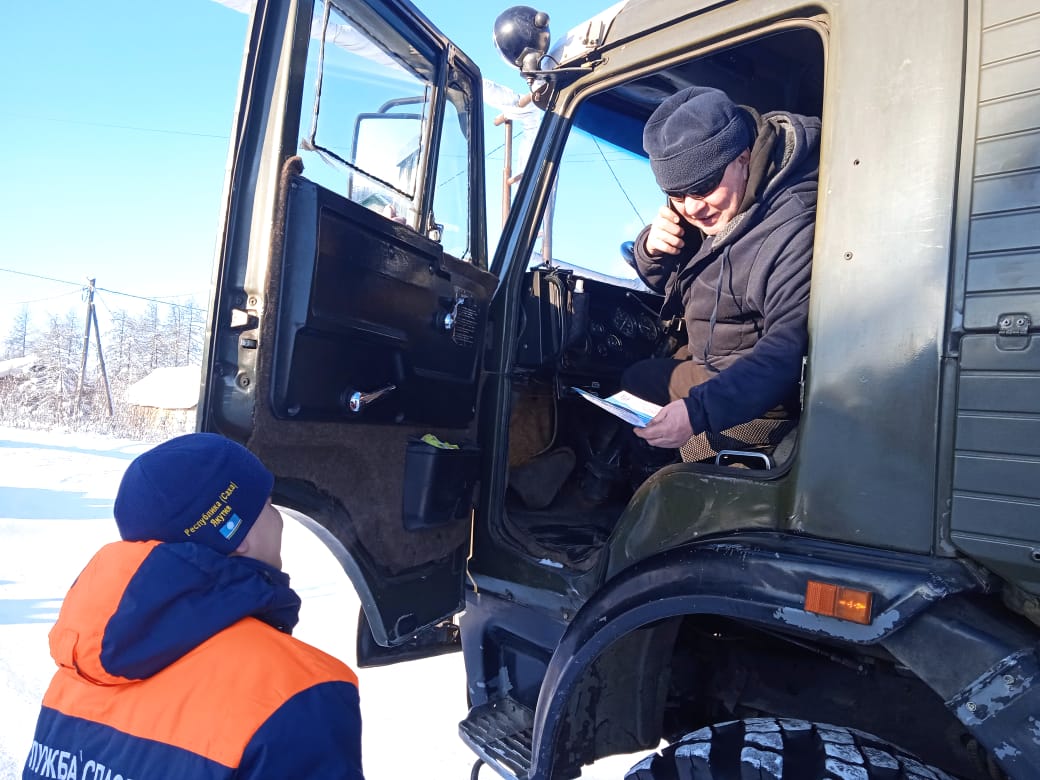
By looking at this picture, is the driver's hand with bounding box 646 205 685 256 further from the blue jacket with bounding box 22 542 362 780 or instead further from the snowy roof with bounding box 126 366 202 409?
the snowy roof with bounding box 126 366 202 409

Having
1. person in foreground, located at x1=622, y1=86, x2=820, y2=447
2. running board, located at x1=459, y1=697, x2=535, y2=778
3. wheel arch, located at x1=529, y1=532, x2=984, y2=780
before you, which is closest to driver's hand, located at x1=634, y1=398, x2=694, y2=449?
person in foreground, located at x1=622, y1=86, x2=820, y2=447

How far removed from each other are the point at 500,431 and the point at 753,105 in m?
1.61

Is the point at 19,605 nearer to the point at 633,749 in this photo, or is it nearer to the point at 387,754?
the point at 387,754

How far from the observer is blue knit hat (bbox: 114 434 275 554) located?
46.5 inches

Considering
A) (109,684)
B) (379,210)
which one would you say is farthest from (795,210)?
(109,684)

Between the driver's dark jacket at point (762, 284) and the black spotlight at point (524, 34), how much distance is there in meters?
0.72

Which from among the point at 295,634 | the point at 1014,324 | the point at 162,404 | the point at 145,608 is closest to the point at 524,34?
the point at 1014,324

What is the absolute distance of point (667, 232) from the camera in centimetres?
228

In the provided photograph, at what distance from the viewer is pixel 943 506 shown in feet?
4.02

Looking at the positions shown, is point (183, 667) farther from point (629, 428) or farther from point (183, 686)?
point (629, 428)

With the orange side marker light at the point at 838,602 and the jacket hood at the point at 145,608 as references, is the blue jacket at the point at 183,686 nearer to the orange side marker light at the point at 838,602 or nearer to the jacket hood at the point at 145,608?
the jacket hood at the point at 145,608

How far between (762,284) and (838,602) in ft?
2.56

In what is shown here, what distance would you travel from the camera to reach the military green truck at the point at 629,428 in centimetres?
119

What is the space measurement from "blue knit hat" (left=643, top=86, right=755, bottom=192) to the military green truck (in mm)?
147
